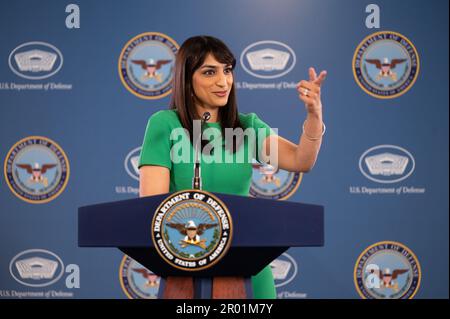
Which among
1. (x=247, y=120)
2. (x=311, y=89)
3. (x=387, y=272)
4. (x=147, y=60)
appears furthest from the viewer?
(x=147, y=60)

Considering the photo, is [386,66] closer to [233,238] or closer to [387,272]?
[387,272]

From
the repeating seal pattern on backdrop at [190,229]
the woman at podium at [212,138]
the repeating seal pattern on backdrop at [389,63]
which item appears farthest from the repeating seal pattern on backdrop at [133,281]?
the repeating seal pattern on backdrop at [190,229]

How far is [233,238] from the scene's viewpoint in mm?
1825

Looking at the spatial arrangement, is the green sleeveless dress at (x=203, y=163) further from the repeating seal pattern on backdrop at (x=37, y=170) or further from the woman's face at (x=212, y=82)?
the repeating seal pattern on backdrop at (x=37, y=170)

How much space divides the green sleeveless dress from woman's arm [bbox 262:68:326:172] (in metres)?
0.17

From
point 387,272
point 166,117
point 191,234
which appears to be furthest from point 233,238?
point 387,272

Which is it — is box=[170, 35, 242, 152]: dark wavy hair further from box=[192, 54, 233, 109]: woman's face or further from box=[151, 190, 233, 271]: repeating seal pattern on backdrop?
box=[151, 190, 233, 271]: repeating seal pattern on backdrop

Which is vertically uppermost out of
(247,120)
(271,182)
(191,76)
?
(271,182)

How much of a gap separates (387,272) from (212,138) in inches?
88.6

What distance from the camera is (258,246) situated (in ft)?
6.06

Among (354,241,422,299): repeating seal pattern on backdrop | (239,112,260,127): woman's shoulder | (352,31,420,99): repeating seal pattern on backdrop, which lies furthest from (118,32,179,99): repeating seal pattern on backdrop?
(239,112,260,127): woman's shoulder
